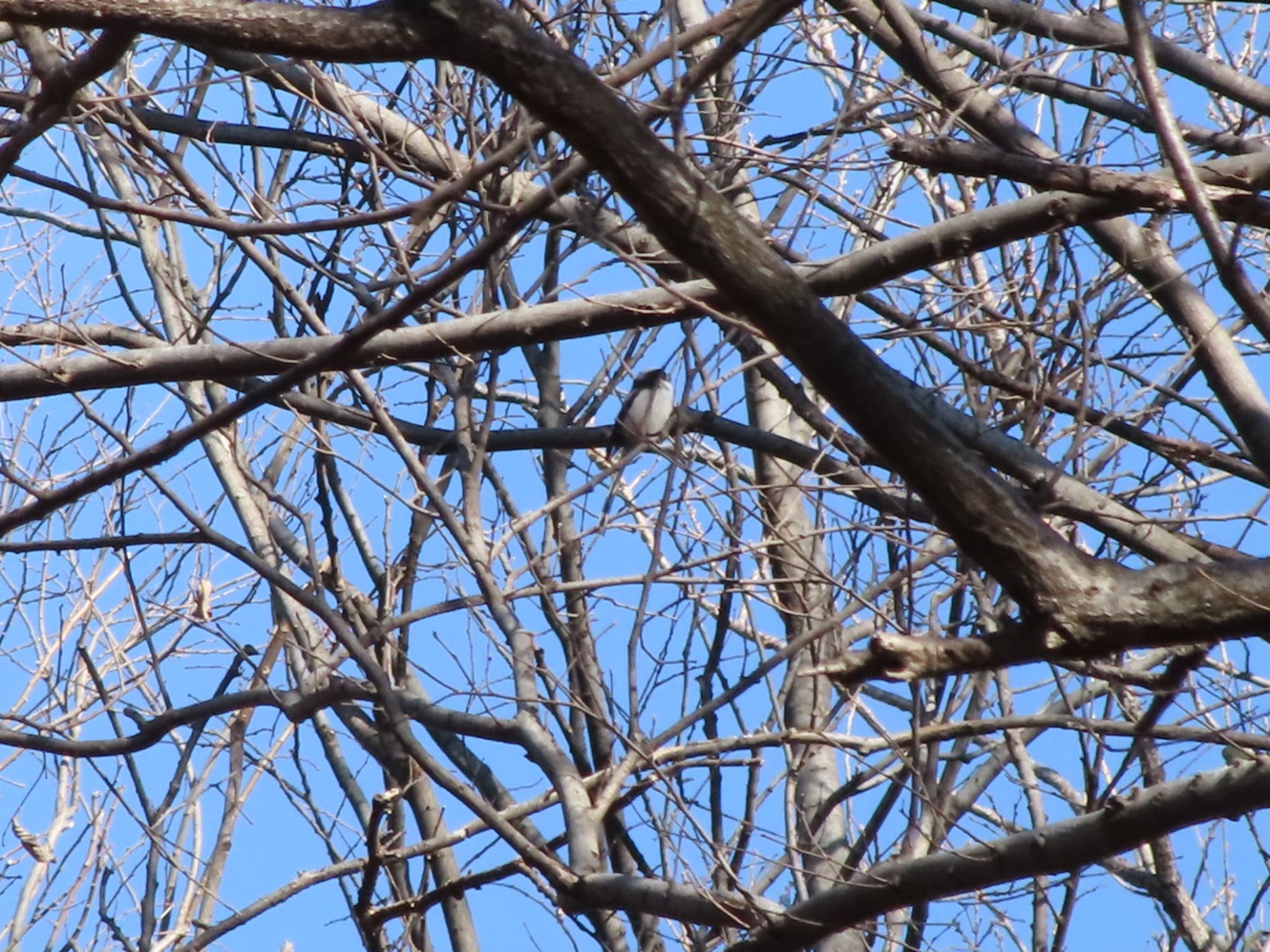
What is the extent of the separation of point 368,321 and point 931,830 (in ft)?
7.11

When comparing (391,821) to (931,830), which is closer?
(931,830)

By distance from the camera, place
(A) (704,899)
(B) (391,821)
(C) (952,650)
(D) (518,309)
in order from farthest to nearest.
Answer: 1. (B) (391,821)
2. (D) (518,309)
3. (A) (704,899)
4. (C) (952,650)

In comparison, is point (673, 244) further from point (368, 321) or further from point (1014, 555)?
point (368, 321)

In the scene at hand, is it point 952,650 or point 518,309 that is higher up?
point 518,309

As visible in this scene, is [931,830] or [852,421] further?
[931,830]

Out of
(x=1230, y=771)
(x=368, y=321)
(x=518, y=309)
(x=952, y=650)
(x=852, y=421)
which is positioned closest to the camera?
(x=952, y=650)

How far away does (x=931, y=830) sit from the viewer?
3.76m

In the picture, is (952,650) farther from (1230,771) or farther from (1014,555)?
(1230,771)

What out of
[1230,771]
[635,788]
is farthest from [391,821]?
[1230,771]

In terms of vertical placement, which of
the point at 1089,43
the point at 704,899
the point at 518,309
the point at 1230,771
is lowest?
the point at 1230,771

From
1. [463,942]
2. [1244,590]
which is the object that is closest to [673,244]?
[1244,590]

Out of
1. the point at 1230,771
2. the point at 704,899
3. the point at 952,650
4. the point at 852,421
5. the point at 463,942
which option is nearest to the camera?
the point at 952,650

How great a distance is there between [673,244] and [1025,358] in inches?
104

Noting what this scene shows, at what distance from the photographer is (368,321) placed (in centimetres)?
246
